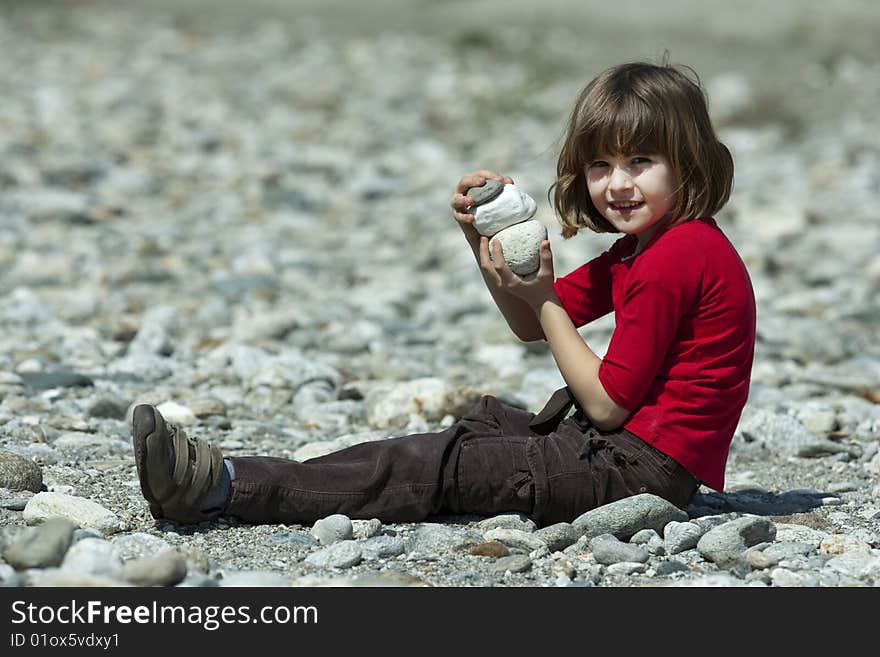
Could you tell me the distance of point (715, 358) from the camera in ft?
11.0

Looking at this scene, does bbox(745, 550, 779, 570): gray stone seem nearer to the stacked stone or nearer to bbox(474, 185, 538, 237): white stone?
the stacked stone

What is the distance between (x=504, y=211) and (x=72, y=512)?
1.39 meters

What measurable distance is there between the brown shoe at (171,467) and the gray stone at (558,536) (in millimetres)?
853

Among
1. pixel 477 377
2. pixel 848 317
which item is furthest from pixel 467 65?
pixel 477 377

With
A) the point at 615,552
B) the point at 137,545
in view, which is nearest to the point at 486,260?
the point at 615,552

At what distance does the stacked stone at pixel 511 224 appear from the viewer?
11.3 ft

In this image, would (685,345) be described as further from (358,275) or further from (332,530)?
(358,275)

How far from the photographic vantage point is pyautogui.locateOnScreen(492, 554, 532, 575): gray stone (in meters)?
2.99

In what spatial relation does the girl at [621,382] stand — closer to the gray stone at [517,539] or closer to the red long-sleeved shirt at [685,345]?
the red long-sleeved shirt at [685,345]

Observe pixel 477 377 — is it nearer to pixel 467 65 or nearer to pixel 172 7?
pixel 467 65

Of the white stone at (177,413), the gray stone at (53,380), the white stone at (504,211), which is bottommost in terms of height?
the white stone at (177,413)

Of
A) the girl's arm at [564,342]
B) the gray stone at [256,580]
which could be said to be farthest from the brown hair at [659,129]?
the gray stone at [256,580]

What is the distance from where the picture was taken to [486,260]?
3512 millimetres
